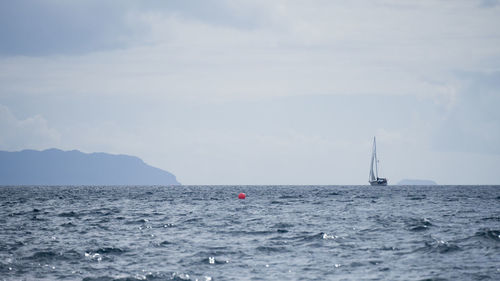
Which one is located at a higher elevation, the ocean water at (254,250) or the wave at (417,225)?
the wave at (417,225)

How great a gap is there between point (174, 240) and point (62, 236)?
8123mm

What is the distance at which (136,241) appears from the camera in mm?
34250

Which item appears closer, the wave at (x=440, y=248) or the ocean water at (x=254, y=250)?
the ocean water at (x=254, y=250)

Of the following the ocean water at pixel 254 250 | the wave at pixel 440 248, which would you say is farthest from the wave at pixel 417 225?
the wave at pixel 440 248

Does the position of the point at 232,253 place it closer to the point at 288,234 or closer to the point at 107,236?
the point at 288,234

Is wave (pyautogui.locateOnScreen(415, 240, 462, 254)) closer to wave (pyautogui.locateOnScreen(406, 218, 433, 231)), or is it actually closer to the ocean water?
the ocean water

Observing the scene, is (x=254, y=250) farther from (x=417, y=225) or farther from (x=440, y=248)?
(x=417, y=225)

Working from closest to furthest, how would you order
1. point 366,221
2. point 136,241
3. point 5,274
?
point 5,274 → point 136,241 → point 366,221

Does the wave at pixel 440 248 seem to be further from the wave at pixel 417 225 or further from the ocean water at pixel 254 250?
the wave at pixel 417 225

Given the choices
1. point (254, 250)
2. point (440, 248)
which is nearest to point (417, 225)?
point (440, 248)

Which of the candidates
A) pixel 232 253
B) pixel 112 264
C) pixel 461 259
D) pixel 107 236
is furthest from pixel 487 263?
pixel 107 236

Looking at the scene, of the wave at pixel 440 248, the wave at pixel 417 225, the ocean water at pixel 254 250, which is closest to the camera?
the ocean water at pixel 254 250

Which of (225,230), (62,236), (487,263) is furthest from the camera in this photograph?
(225,230)

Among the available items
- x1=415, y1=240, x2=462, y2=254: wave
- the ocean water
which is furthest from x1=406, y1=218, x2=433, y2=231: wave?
x1=415, y1=240, x2=462, y2=254: wave
